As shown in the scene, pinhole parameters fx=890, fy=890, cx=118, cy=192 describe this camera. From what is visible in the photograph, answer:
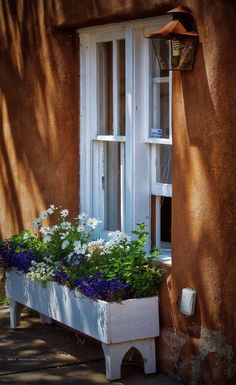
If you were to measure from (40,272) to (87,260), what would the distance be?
488 mm

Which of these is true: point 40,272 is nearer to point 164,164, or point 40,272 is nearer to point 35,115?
point 164,164

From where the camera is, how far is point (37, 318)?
28.7ft

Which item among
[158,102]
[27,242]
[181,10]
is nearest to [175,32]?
[181,10]

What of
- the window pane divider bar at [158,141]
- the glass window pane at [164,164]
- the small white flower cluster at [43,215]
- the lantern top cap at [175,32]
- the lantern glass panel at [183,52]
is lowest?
the small white flower cluster at [43,215]

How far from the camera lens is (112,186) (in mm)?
7984

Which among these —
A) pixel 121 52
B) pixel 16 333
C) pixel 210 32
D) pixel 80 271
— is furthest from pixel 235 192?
pixel 16 333

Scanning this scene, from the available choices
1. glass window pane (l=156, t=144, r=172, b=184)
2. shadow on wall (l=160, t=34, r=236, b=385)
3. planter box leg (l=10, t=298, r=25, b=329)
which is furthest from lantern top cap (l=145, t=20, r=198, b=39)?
planter box leg (l=10, t=298, r=25, b=329)

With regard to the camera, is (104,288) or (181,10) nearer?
(181,10)

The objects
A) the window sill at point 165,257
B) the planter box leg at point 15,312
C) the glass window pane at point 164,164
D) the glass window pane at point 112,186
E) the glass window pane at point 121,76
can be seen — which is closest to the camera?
the window sill at point 165,257

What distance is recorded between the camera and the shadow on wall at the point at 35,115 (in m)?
8.21

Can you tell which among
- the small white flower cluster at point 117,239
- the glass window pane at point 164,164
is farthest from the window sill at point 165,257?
the glass window pane at point 164,164

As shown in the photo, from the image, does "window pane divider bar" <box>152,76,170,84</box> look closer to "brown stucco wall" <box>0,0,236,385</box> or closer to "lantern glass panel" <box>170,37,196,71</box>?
"brown stucco wall" <box>0,0,236,385</box>

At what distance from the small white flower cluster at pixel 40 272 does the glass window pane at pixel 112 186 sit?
2.41ft

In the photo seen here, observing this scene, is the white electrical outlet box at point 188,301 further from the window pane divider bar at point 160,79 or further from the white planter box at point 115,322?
the window pane divider bar at point 160,79
